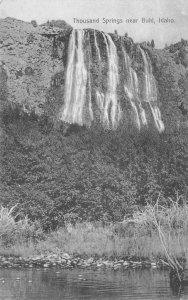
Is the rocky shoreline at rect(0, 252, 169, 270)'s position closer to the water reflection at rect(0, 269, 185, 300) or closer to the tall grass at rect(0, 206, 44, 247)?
the water reflection at rect(0, 269, 185, 300)

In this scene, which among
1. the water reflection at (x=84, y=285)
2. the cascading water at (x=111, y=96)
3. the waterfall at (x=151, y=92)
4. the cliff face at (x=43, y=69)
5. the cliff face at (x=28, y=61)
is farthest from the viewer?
the waterfall at (x=151, y=92)

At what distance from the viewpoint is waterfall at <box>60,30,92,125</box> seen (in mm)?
58781

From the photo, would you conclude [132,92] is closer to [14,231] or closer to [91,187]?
[91,187]

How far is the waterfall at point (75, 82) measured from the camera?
58.8 metres

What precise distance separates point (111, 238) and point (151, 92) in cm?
4195

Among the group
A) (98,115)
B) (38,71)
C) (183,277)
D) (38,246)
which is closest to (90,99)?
(98,115)

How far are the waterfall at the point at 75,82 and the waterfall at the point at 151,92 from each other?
838 cm

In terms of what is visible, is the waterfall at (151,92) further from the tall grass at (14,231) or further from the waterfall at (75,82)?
the tall grass at (14,231)

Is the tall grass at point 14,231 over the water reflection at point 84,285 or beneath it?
over

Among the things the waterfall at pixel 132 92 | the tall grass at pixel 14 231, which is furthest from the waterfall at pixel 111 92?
the tall grass at pixel 14 231

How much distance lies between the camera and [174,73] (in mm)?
74750

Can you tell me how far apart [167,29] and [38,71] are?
16.3 meters

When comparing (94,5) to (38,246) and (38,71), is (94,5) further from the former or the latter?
(38,71)

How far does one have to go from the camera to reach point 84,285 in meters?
16.7
